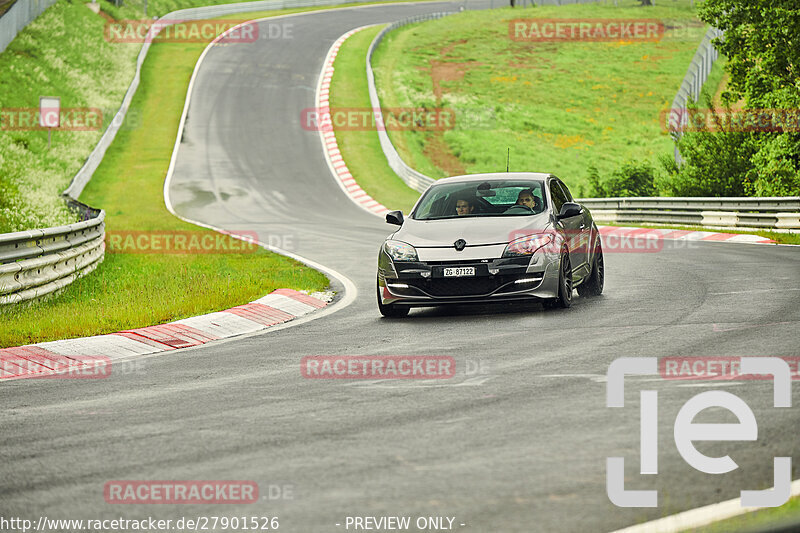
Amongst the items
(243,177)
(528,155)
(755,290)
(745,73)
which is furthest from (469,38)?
(755,290)

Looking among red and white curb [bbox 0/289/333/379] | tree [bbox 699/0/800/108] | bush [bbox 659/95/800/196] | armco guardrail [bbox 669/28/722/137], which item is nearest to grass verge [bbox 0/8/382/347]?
red and white curb [bbox 0/289/333/379]

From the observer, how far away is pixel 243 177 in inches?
1713

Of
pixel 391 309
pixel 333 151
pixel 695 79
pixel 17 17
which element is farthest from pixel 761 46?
pixel 17 17

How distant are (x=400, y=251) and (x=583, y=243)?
2.80m

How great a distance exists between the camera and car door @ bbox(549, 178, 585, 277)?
12742mm

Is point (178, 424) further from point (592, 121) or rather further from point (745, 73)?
point (592, 121)

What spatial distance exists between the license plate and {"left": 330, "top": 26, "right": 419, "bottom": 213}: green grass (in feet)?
82.1

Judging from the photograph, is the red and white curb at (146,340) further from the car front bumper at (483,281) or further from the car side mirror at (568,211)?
the car side mirror at (568,211)

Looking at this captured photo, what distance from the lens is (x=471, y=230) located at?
39.9ft

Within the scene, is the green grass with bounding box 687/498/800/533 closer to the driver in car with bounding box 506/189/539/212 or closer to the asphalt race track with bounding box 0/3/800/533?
the asphalt race track with bounding box 0/3/800/533

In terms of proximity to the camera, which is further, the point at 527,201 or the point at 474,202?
the point at 474,202

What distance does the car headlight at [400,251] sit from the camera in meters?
12.0

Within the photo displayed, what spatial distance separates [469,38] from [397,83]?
65.5 ft

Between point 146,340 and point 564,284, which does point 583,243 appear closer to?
point 564,284
